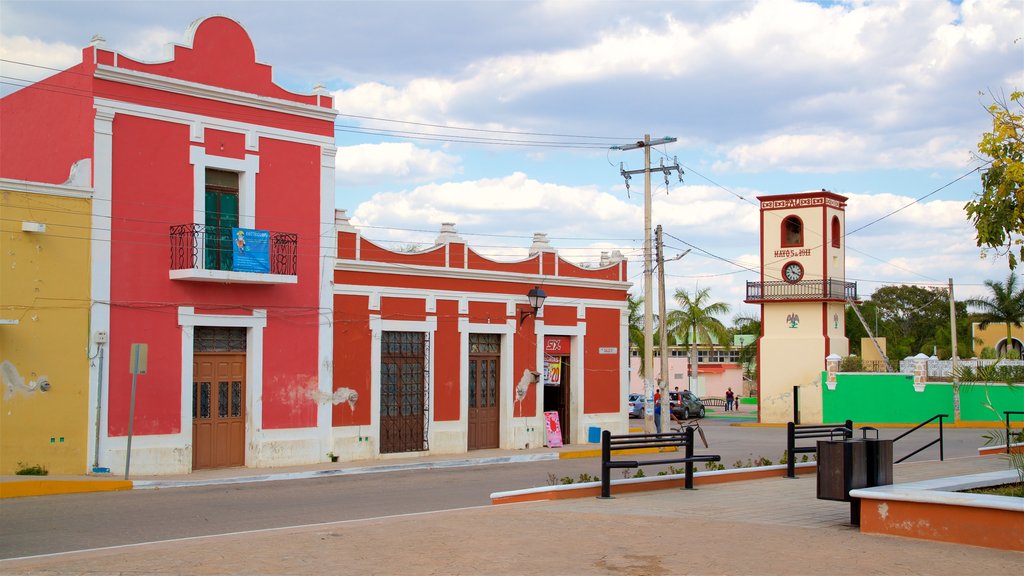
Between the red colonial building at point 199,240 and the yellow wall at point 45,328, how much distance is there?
0.86 ft

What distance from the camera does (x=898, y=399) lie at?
4312 centimetres

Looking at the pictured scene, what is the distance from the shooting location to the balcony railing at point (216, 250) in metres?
20.4

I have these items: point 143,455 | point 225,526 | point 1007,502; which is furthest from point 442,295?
point 1007,502

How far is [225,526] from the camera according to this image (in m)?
13.0

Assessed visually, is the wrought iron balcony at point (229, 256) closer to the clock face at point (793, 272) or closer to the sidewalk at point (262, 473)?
the sidewalk at point (262, 473)

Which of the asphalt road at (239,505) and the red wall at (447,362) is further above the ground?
the red wall at (447,362)

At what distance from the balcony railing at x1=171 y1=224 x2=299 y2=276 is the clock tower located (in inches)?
1200

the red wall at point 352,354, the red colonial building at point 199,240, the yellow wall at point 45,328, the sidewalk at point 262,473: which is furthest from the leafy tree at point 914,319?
the yellow wall at point 45,328

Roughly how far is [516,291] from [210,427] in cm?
917

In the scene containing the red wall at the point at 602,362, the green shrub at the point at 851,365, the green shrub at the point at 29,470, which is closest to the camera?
the green shrub at the point at 29,470

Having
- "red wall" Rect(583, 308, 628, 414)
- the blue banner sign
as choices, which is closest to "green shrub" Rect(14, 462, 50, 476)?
the blue banner sign

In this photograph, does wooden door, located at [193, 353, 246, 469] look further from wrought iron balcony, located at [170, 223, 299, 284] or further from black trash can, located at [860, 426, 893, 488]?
black trash can, located at [860, 426, 893, 488]

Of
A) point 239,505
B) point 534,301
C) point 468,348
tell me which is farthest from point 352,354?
point 239,505

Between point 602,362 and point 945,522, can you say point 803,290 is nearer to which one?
point 602,362
